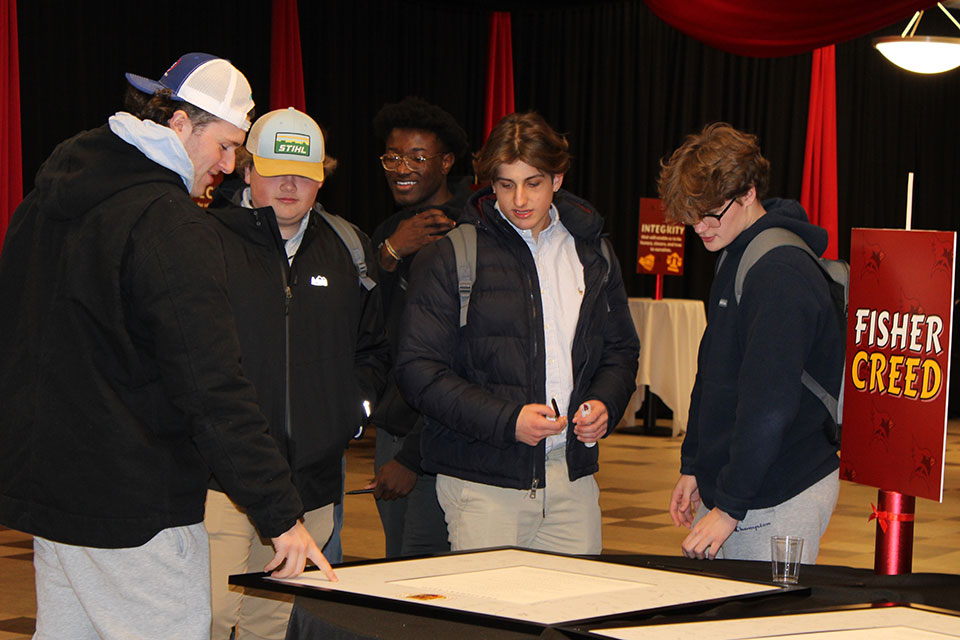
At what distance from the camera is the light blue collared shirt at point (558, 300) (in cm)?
278

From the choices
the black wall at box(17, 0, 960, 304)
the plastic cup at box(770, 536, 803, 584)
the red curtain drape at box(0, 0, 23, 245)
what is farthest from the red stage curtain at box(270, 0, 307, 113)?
the plastic cup at box(770, 536, 803, 584)

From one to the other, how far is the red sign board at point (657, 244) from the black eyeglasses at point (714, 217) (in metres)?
7.33

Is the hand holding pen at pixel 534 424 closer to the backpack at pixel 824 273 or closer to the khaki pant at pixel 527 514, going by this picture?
the khaki pant at pixel 527 514

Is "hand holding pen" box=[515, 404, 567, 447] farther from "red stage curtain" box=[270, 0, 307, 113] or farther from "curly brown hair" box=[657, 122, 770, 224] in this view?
"red stage curtain" box=[270, 0, 307, 113]

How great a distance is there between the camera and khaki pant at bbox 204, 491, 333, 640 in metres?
2.71

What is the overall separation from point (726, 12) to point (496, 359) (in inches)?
153

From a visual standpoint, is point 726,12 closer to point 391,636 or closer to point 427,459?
point 427,459

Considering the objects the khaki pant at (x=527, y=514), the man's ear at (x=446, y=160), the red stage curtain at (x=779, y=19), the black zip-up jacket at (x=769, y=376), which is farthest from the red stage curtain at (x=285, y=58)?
the black zip-up jacket at (x=769, y=376)

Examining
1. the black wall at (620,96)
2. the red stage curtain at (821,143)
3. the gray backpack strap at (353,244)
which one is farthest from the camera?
the red stage curtain at (821,143)

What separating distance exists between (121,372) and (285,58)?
7487 millimetres

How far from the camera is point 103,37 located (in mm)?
8008

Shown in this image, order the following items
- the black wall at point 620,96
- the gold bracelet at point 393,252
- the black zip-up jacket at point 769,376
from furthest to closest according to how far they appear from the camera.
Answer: the black wall at point 620,96 → the gold bracelet at point 393,252 → the black zip-up jacket at point 769,376

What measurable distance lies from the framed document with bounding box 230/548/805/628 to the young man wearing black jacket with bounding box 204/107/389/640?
0.75 metres

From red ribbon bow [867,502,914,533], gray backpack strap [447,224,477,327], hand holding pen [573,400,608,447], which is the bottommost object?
red ribbon bow [867,502,914,533]
